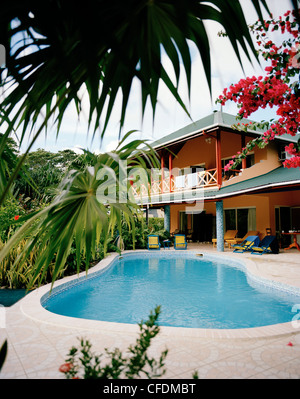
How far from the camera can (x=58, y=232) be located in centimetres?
183

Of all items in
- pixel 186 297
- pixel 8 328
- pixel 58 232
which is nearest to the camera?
pixel 58 232

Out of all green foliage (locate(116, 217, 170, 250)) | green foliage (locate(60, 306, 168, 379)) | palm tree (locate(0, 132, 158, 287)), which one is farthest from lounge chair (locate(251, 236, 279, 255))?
green foliage (locate(60, 306, 168, 379))

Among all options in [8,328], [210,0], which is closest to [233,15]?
[210,0]

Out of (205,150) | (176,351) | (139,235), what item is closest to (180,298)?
(176,351)

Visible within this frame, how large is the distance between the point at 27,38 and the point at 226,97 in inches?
129

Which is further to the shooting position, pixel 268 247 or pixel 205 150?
pixel 205 150

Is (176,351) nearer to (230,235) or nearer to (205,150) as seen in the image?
(230,235)

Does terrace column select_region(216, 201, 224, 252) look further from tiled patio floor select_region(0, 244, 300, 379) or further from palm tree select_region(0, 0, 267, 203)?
palm tree select_region(0, 0, 267, 203)

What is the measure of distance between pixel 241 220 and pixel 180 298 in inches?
442

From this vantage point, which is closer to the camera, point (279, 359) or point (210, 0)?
point (210, 0)

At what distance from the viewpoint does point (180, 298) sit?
7.33 meters

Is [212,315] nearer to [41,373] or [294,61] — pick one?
[41,373]

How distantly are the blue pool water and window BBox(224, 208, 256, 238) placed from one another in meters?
6.10

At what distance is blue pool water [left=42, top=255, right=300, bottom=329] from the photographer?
5.91 m
